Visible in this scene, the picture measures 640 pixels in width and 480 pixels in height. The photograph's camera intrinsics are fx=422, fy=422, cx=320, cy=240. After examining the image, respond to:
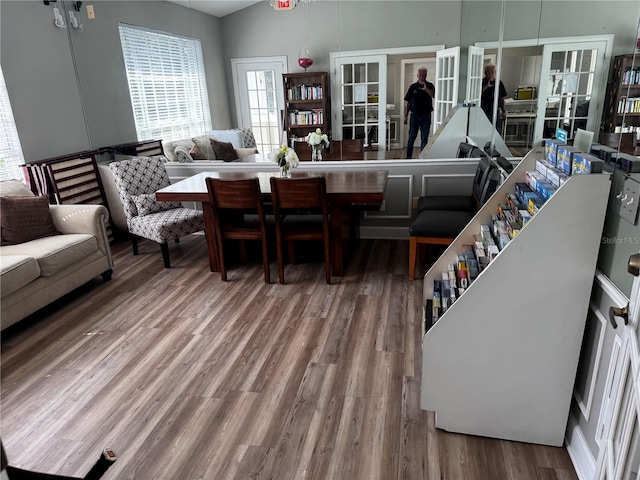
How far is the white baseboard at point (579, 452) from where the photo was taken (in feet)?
4.97

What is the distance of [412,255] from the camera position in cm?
322

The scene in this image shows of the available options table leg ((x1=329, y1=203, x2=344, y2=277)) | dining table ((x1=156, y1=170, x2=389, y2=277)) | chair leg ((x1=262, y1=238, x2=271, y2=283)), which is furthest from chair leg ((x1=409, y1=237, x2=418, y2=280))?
chair leg ((x1=262, y1=238, x2=271, y2=283))

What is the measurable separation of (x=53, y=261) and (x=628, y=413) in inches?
127

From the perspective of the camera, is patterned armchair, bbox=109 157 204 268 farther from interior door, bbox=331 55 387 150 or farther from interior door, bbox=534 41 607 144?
interior door, bbox=534 41 607 144

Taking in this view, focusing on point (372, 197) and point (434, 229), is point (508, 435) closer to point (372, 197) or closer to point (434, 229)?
point (434, 229)

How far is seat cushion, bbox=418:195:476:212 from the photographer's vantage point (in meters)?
3.39

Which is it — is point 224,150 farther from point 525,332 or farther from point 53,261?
point 525,332

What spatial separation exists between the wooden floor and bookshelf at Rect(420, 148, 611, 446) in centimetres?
12

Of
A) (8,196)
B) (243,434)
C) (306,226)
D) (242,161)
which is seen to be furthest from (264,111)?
(243,434)

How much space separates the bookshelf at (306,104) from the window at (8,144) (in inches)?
115

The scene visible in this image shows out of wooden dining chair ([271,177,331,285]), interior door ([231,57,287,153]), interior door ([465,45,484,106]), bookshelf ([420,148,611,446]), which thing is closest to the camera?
bookshelf ([420,148,611,446])

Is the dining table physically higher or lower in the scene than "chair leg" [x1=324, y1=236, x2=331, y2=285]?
higher

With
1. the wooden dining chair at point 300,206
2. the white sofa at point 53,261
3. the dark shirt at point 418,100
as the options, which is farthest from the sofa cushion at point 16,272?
the dark shirt at point 418,100

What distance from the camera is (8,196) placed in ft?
10.7
